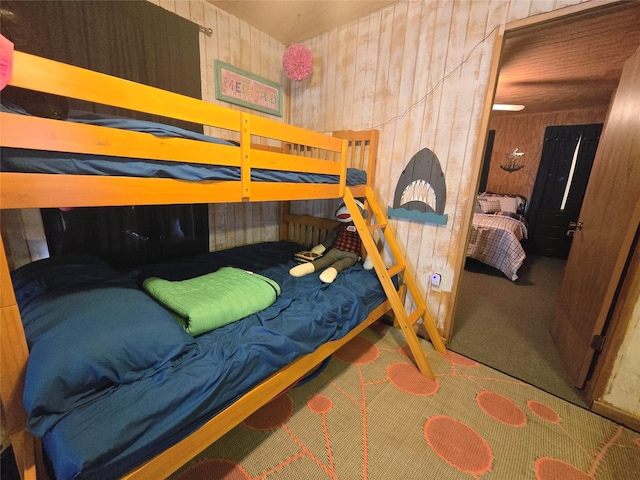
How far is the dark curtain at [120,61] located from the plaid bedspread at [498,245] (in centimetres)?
357

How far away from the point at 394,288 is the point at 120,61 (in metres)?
2.38

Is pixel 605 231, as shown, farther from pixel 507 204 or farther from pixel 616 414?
pixel 507 204

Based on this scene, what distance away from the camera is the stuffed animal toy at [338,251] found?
196cm

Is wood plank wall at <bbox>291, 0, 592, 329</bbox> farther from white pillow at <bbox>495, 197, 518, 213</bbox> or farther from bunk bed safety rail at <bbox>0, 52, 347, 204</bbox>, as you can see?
white pillow at <bbox>495, 197, 518, 213</bbox>

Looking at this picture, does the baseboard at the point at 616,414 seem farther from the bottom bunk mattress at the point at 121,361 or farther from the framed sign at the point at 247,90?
the framed sign at the point at 247,90

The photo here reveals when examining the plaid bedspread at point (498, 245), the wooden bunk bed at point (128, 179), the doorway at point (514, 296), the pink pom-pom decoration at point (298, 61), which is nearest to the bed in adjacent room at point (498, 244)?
the plaid bedspread at point (498, 245)

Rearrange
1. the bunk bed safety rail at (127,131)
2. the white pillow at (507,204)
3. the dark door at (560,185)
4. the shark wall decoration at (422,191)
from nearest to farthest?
the bunk bed safety rail at (127,131), the shark wall decoration at (422,191), the dark door at (560,185), the white pillow at (507,204)

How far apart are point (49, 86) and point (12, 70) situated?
2.7 inches

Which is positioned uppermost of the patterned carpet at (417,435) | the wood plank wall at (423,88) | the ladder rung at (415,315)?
the wood plank wall at (423,88)

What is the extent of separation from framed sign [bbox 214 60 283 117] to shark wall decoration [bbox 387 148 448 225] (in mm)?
1528

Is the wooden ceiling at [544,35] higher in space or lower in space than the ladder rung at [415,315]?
higher

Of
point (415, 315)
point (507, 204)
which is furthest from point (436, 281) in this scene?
point (507, 204)

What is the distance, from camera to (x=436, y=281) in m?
2.20

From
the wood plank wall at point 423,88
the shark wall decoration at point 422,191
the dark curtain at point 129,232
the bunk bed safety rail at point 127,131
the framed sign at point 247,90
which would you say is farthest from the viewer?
the framed sign at point 247,90
